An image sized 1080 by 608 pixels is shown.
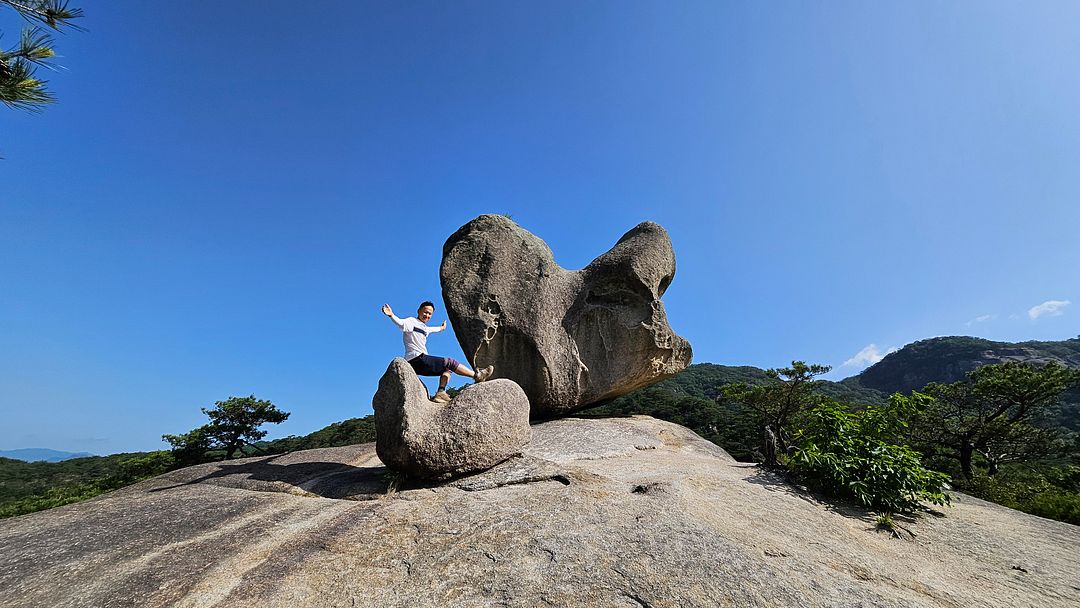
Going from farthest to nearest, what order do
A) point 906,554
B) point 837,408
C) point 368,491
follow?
point 837,408
point 368,491
point 906,554

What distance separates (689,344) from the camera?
13852mm

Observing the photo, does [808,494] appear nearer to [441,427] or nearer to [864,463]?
[864,463]

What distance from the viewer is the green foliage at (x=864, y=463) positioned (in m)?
6.86

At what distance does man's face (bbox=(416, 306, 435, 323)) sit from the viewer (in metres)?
9.09

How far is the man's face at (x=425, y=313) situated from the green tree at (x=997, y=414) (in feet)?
62.3

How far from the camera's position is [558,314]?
42.3 feet

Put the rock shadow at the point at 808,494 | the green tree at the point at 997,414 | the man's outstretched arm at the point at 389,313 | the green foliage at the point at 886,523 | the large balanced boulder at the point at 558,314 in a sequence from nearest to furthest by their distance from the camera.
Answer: the green foliage at the point at 886,523 → the rock shadow at the point at 808,494 → the man's outstretched arm at the point at 389,313 → the large balanced boulder at the point at 558,314 → the green tree at the point at 997,414

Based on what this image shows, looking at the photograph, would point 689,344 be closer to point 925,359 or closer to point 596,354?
point 596,354

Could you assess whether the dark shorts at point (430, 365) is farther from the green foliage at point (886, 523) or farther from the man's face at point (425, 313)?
the green foliage at point (886, 523)

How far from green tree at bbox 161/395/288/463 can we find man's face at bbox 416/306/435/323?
15.2 metres

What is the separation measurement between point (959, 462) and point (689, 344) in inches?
Result: 657

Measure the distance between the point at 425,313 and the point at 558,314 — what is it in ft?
15.5

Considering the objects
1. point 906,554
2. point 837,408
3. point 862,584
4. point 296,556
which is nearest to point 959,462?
point 837,408

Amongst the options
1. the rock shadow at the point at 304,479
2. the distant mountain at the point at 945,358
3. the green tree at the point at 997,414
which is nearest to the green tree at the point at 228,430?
the rock shadow at the point at 304,479
